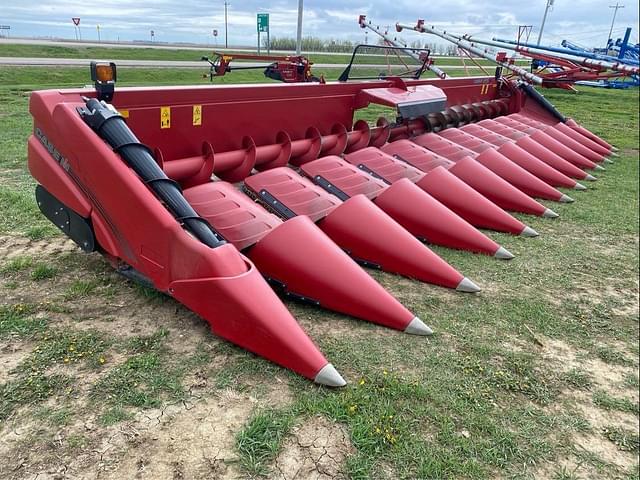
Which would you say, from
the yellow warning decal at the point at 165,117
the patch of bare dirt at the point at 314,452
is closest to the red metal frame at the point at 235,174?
the yellow warning decal at the point at 165,117

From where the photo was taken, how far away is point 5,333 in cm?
253

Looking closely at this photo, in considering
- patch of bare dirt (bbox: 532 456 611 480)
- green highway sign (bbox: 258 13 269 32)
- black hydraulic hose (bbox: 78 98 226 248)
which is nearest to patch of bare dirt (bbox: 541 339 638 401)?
patch of bare dirt (bbox: 532 456 611 480)

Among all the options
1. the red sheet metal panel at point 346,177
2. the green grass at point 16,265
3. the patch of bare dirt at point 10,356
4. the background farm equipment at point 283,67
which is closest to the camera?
the patch of bare dirt at point 10,356

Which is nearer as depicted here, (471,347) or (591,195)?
(471,347)

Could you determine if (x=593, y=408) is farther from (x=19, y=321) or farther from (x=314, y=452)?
(x=19, y=321)

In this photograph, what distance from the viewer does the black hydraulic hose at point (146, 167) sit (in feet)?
8.18

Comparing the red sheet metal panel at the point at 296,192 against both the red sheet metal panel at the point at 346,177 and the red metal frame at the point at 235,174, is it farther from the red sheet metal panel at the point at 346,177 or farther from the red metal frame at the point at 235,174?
the red sheet metal panel at the point at 346,177

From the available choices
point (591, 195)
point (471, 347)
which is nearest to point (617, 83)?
point (471, 347)

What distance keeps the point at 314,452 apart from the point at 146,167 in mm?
1664

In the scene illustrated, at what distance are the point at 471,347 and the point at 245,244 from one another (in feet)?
4.61

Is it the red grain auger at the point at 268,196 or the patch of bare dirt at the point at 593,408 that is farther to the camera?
the red grain auger at the point at 268,196

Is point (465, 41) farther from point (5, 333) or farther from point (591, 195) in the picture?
point (5, 333)

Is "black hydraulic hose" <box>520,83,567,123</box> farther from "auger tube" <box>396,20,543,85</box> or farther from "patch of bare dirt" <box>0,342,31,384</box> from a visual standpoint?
"patch of bare dirt" <box>0,342,31,384</box>

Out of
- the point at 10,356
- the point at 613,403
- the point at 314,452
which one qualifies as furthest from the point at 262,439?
the point at 613,403
